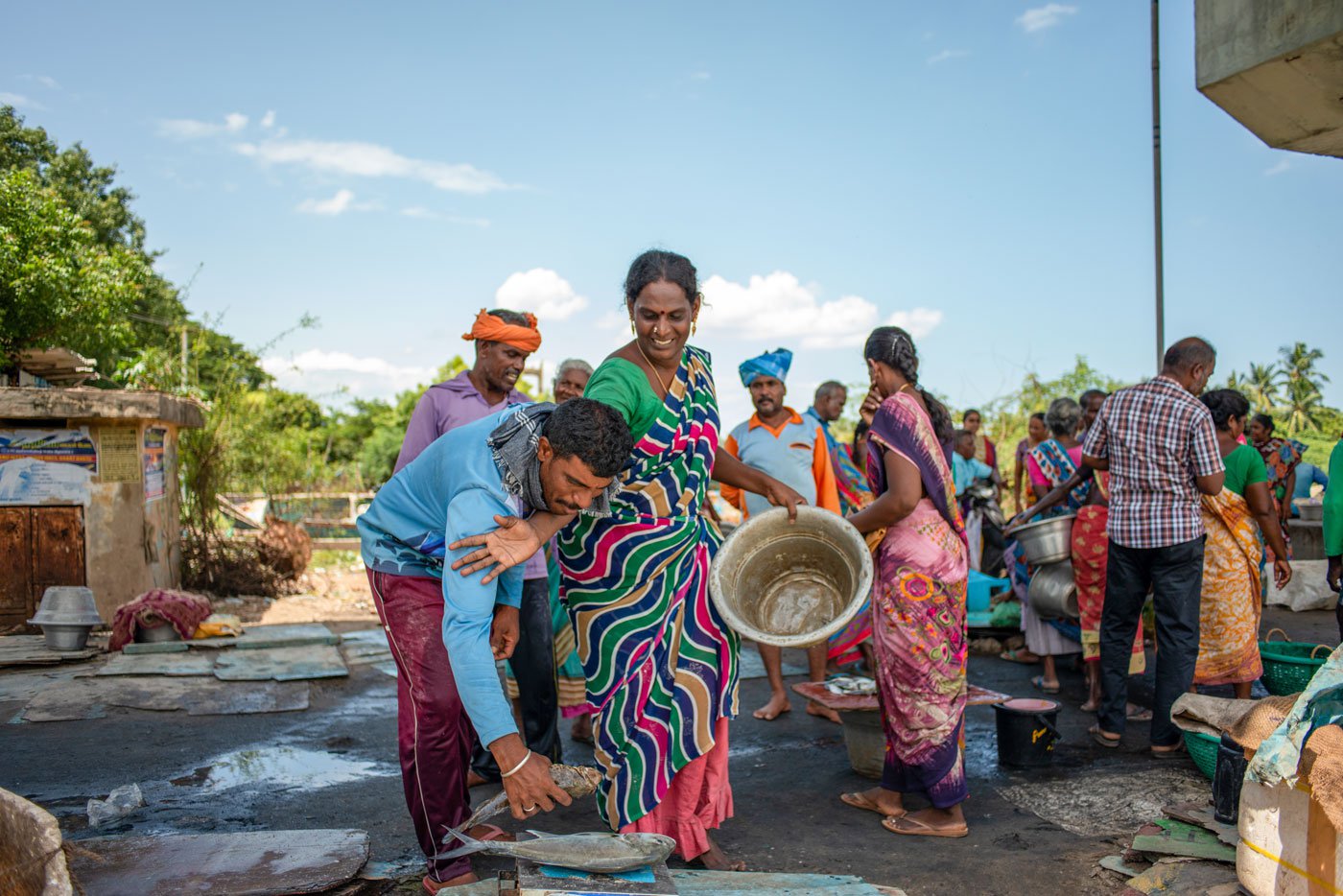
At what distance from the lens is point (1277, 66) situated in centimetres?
417

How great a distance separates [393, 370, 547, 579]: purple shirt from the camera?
4047 mm

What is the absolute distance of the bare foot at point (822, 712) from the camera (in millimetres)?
5363

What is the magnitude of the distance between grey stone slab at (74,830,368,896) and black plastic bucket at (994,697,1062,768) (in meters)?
2.83

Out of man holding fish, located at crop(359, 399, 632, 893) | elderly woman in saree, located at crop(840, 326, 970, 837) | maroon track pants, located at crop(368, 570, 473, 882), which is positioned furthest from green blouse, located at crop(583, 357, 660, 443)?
elderly woman in saree, located at crop(840, 326, 970, 837)

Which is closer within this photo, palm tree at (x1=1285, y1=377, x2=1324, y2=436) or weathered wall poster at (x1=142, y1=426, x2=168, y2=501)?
weathered wall poster at (x1=142, y1=426, x2=168, y2=501)

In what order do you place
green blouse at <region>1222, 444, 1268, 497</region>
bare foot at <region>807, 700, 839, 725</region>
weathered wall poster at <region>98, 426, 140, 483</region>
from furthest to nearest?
weathered wall poster at <region>98, 426, 140, 483</region> → bare foot at <region>807, 700, 839, 725</region> → green blouse at <region>1222, 444, 1268, 497</region>

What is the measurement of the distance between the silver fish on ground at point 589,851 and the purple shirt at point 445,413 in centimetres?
178

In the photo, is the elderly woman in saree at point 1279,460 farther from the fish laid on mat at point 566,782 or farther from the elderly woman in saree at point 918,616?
the fish laid on mat at point 566,782

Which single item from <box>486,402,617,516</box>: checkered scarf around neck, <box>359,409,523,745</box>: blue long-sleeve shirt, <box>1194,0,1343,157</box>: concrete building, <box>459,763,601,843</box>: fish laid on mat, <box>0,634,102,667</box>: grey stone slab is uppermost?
<box>1194,0,1343,157</box>: concrete building

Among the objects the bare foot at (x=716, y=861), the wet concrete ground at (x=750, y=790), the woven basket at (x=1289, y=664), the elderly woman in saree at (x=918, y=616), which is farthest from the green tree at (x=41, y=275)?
the woven basket at (x=1289, y=664)

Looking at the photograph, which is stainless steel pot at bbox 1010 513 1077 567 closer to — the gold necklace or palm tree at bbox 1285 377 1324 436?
the gold necklace

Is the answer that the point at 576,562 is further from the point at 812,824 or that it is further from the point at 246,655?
the point at 246,655

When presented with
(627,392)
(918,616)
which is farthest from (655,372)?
(918,616)

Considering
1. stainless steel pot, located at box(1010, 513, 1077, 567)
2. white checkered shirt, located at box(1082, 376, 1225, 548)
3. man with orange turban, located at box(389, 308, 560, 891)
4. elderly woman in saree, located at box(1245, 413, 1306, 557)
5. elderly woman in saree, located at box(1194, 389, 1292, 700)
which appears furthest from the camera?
elderly woman in saree, located at box(1245, 413, 1306, 557)
